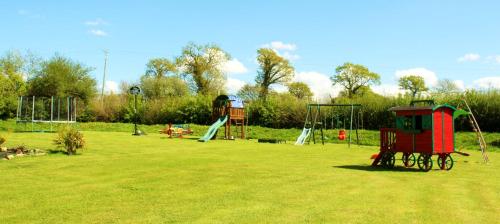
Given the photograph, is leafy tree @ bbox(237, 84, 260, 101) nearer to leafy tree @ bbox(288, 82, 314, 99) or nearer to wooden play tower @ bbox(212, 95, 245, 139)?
leafy tree @ bbox(288, 82, 314, 99)

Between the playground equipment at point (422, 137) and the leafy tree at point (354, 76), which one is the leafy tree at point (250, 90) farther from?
the playground equipment at point (422, 137)

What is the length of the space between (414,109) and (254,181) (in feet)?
19.1

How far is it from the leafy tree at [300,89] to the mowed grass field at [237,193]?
55389mm

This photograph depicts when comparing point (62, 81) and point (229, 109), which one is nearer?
point (229, 109)

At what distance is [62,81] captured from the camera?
145 feet

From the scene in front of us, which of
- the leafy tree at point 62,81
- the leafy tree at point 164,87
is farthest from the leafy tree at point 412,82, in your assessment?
the leafy tree at point 62,81

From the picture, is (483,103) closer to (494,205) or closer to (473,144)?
(473,144)

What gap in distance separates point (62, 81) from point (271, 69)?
87.6 ft

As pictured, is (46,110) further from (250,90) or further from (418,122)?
(418,122)

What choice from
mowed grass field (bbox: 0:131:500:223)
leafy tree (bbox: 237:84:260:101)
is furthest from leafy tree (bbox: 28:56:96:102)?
mowed grass field (bbox: 0:131:500:223)

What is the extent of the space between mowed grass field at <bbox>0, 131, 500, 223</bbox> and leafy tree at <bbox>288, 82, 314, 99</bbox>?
55.4 meters

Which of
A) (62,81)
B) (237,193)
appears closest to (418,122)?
(237,193)

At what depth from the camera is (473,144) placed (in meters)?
23.3

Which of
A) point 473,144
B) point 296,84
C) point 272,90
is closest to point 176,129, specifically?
point 473,144
